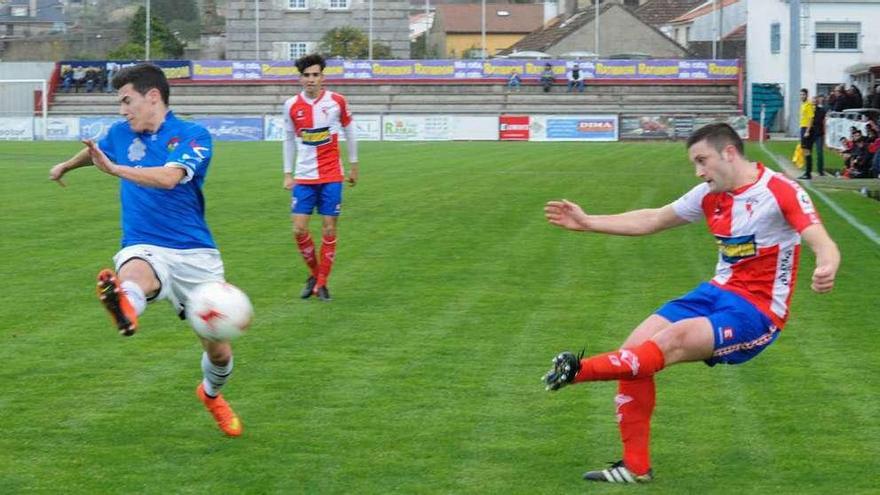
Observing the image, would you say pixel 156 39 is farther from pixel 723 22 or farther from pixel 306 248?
pixel 306 248

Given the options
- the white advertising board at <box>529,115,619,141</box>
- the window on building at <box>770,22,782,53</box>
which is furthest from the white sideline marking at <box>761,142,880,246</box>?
the window on building at <box>770,22,782,53</box>

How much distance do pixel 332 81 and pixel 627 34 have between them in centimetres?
2556

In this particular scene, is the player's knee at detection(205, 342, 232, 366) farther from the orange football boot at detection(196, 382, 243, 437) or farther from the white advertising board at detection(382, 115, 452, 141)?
the white advertising board at detection(382, 115, 452, 141)

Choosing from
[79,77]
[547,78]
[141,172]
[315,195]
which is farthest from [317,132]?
[79,77]

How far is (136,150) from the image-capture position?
764cm

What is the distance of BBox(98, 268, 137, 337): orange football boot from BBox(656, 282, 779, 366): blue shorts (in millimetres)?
2530

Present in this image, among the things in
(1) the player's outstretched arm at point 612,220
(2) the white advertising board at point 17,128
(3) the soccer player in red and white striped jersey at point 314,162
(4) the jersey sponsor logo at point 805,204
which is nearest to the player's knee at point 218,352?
(1) the player's outstretched arm at point 612,220

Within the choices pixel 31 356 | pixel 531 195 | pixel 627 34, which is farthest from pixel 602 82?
pixel 31 356

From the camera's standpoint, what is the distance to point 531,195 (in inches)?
1025

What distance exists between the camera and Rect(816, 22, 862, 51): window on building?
6569cm

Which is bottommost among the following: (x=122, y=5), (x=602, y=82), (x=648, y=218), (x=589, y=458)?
(x=589, y=458)

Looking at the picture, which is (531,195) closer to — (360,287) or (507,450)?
(360,287)

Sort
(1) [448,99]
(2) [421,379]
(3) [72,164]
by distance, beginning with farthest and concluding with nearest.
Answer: (1) [448,99], (2) [421,379], (3) [72,164]

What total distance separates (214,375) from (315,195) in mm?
6060
